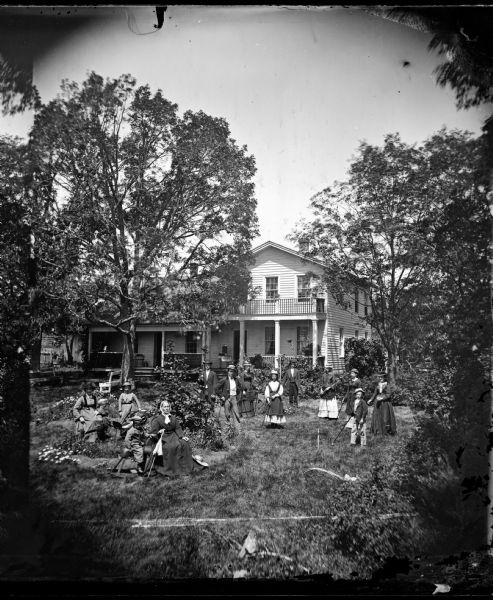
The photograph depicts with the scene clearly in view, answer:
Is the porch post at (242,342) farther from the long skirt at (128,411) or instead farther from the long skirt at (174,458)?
the long skirt at (128,411)

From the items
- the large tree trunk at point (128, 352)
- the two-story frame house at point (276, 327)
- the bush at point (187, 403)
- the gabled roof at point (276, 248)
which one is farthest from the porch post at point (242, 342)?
the large tree trunk at point (128, 352)

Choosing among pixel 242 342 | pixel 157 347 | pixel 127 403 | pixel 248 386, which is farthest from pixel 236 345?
pixel 127 403

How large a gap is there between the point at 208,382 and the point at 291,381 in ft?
2.72

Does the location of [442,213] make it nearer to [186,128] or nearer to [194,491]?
[186,128]

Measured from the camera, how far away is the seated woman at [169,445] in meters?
3.29

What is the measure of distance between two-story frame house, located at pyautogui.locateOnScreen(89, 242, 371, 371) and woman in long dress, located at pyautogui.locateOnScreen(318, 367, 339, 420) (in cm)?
12

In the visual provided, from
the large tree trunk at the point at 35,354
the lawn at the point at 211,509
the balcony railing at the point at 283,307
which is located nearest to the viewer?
the lawn at the point at 211,509

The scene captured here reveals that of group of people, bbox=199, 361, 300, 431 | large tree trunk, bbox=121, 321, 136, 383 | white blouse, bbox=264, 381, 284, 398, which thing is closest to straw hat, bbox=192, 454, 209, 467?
group of people, bbox=199, 361, 300, 431

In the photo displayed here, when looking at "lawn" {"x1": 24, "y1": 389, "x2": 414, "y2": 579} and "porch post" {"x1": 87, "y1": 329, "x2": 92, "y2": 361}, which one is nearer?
"lawn" {"x1": 24, "y1": 389, "x2": 414, "y2": 579}

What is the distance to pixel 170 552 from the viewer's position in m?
2.69

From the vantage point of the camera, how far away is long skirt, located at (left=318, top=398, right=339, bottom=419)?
11.4 ft

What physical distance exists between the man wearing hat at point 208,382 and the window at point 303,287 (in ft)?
3.51

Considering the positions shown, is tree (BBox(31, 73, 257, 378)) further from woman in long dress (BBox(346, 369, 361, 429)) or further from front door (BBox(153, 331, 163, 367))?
woman in long dress (BBox(346, 369, 361, 429))

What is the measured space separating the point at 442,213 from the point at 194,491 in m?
3.03
